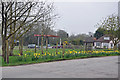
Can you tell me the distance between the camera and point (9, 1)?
1422 cm

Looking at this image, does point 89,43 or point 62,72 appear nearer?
point 62,72

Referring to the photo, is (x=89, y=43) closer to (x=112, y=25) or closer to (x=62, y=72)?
(x=112, y=25)

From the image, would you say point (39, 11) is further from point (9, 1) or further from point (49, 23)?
point (49, 23)

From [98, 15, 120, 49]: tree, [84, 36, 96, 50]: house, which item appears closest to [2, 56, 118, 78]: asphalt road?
[84, 36, 96, 50]: house

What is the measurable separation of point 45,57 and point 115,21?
20.1m

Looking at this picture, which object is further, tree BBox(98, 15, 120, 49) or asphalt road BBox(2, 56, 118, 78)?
tree BBox(98, 15, 120, 49)

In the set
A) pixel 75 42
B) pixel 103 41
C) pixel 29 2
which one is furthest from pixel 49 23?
pixel 103 41

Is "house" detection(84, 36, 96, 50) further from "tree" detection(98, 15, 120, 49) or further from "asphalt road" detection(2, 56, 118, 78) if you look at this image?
"asphalt road" detection(2, 56, 118, 78)

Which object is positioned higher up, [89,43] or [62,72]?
[89,43]

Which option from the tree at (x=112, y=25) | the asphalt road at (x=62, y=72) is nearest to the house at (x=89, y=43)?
the tree at (x=112, y=25)

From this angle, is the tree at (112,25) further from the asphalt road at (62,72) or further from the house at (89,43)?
the asphalt road at (62,72)

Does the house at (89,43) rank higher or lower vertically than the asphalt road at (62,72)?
higher

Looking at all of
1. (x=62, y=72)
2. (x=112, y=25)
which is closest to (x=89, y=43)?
(x=112, y=25)

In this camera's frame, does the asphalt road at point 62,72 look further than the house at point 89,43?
No
